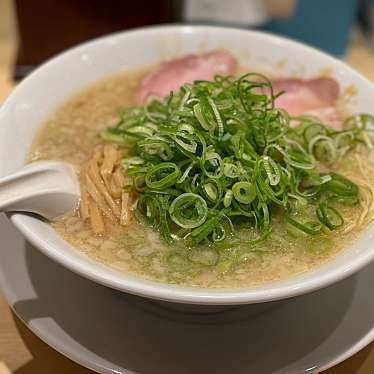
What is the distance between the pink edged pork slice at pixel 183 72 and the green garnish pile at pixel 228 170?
225mm

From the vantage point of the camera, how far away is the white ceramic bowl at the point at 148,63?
0.91 m

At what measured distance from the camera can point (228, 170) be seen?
1080 mm

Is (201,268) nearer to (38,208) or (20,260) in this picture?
(38,208)

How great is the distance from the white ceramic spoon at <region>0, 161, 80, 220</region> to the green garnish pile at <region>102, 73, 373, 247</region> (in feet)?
0.40

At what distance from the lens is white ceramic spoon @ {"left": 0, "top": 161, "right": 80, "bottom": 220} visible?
100cm

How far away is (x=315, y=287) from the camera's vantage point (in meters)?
0.92

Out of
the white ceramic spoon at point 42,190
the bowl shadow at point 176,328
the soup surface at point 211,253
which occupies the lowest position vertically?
the bowl shadow at point 176,328

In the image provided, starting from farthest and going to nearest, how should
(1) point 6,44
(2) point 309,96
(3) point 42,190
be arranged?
(1) point 6,44, (2) point 309,96, (3) point 42,190

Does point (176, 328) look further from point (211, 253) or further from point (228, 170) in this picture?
point (228, 170)

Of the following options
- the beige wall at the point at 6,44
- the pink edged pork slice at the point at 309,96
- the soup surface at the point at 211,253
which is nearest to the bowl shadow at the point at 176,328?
the soup surface at the point at 211,253

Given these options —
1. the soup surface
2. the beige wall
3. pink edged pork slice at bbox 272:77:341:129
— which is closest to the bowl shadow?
the soup surface

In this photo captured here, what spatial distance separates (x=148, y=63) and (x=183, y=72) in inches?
6.7

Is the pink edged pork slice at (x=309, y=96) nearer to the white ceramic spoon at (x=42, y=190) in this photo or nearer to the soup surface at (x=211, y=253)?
the soup surface at (x=211, y=253)

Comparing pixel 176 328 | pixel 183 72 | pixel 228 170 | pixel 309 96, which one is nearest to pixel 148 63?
pixel 183 72
